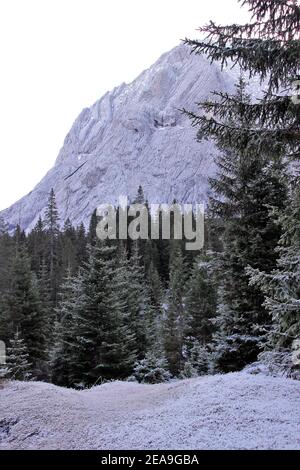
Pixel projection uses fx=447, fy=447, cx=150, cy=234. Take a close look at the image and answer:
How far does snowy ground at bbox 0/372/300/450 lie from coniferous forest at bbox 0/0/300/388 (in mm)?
2041

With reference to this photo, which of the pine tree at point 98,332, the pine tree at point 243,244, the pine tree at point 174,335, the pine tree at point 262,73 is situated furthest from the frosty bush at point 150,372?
the pine tree at point 174,335

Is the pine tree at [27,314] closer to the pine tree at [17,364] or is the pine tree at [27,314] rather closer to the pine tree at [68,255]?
the pine tree at [17,364]

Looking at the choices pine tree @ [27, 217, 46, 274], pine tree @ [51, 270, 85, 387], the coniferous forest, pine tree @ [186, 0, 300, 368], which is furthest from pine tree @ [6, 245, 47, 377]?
pine tree @ [27, 217, 46, 274]

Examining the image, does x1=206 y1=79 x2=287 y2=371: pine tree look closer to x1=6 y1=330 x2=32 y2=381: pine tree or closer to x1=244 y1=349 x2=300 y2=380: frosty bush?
x1=244 y1=349 x2=300 y2=380: frosty bush

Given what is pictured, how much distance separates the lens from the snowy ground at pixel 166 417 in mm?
6898

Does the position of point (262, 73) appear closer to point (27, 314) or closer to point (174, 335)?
point (27, 314)

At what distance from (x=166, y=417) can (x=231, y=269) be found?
31.6ft

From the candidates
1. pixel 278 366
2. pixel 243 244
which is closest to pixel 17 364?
pixel 243 244

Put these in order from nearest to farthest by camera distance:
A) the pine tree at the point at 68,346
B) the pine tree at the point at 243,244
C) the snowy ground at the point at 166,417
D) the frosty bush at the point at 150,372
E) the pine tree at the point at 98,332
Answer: the snowy ground at the point at 166,417 → the pine tree at the point at 243,244 → the frosty bush at the point at 150,372 → the pine tree at the point at 98,332 → the pine tree at the point at 68,346

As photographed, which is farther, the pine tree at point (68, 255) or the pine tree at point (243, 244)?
the pine tree at point (68, 255)

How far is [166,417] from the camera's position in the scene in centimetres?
823

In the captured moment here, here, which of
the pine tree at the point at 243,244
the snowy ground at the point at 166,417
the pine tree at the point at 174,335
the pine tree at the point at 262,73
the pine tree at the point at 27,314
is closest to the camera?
the snowy ground at the point at 166,417

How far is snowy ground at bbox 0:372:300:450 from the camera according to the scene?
690cm

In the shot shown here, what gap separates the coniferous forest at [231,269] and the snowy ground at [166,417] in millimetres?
2041
